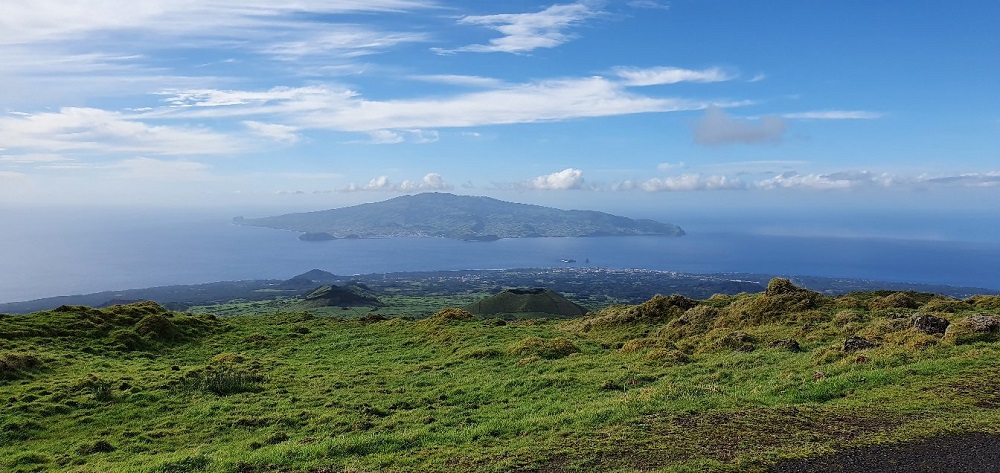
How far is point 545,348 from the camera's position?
3288 centimetres

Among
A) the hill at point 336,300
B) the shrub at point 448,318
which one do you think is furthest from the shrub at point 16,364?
the hill at point 336,300

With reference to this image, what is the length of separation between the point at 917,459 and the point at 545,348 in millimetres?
21642

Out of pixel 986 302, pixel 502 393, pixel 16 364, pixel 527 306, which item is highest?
pixel 986 302

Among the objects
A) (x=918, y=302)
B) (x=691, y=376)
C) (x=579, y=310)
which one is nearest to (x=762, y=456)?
(x=691, y=376)

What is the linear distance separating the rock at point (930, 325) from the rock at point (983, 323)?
3.32ft

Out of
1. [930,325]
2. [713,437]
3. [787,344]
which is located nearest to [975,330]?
[930,325]

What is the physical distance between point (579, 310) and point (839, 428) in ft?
313

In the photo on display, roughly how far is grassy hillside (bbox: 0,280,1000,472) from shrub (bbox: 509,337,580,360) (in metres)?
0.19

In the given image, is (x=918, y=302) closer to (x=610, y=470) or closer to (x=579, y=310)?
(x=610, y=470)

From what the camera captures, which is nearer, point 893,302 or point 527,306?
point 893,302

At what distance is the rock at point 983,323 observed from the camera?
25328 millimetres

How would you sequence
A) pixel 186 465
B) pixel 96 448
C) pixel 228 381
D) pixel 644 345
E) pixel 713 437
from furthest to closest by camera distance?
1. pixel 644 345
2. pixel 228 381
3. pixel 96 448
4. pixel 186 465
5. pixel 713 437

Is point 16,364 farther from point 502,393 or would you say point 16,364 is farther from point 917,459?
point 917,459

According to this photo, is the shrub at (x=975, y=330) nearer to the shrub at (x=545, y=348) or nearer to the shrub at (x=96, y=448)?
the shrub at (x=545, y=348)
